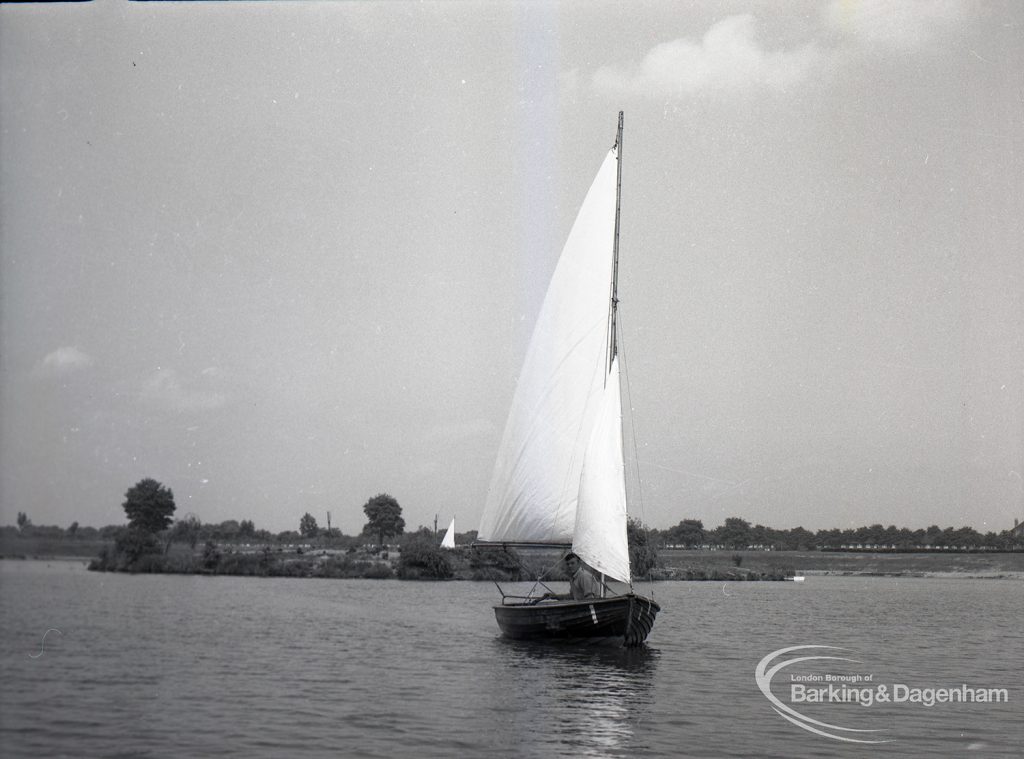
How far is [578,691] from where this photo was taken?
23.2 m

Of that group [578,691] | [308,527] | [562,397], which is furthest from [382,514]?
[578,691]

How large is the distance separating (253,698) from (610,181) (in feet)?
65.3

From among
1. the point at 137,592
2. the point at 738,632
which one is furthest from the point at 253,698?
the point at 137,592

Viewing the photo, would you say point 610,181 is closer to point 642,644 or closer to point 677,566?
point 642,644

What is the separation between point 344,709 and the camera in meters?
20.3

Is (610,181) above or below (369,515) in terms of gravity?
above

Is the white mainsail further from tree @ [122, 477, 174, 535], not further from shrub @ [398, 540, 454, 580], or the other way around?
tree @ [122, 477, 174, 535]

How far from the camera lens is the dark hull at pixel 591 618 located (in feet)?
93.5

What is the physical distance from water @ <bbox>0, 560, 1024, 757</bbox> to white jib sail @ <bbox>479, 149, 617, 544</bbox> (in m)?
4.49

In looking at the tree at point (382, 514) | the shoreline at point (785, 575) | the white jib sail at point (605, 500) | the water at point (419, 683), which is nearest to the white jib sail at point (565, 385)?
the white jib sail at point (605, 500)

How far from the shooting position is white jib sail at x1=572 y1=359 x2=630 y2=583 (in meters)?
27.8

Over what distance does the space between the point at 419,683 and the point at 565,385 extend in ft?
38.1

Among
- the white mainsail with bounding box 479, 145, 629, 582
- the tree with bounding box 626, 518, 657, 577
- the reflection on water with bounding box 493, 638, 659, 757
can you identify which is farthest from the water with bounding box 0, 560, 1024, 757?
the tree with bounding box 626, 518, 657, 577

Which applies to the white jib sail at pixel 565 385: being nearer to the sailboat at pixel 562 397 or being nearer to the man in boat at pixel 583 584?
the sailboat at pixel 562 397
